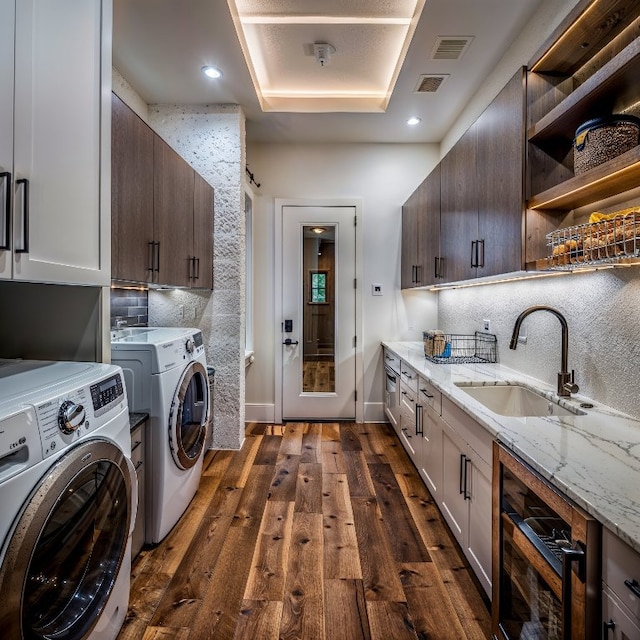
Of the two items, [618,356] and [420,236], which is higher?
[420,236]

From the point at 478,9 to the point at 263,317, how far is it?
2.97 metres

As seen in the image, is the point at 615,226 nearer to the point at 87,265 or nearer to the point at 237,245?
the point at 87,265

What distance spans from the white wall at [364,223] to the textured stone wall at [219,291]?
2.31 feet

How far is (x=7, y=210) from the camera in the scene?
103 cm

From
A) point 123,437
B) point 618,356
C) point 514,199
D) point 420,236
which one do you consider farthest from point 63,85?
Result: point 420,236

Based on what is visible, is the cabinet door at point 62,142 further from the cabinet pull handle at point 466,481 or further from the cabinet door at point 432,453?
the cabinet door at point 432,453

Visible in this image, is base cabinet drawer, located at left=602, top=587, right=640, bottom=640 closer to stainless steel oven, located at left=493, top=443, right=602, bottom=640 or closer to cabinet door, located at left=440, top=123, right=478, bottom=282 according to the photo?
stainless steel oven, located at left=493, top=443, right=602, bottom=640

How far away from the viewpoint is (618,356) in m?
1.68

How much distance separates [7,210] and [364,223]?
3416 millimetres

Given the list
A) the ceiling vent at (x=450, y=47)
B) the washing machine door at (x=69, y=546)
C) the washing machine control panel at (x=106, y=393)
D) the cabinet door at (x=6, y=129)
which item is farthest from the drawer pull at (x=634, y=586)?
the ceiling vent at (x=450, y=47)

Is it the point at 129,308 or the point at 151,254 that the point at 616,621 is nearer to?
Answer: the point at 151,254

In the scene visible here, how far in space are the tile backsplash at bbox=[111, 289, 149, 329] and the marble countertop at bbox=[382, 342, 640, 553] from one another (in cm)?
233

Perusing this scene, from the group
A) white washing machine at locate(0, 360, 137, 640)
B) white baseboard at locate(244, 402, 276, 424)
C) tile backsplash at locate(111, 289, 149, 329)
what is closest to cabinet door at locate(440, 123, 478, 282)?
white washing machine at locate(0, 360, 137, 640)

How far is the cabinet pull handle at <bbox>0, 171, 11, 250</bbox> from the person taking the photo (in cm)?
102
